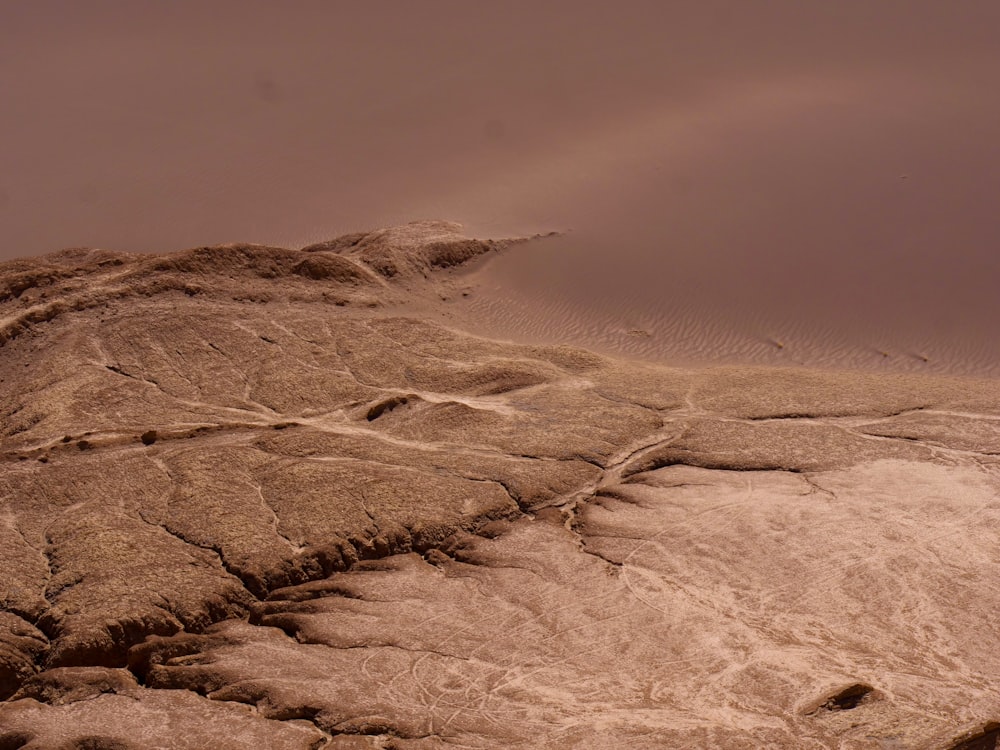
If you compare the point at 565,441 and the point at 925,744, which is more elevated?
the point at 565,441

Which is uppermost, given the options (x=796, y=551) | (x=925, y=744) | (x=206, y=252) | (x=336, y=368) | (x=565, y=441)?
(x=206, y=252)


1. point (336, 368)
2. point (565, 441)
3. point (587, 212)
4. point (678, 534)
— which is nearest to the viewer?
point (678, 534)

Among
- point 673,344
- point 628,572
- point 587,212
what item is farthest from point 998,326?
point 628,572

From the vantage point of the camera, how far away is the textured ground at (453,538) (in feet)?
22.9

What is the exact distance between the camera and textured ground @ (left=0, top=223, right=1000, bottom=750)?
22.9 ft

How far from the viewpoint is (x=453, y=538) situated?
8.64 m

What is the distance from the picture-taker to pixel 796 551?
8.71m

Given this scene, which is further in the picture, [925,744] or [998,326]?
[998,326]

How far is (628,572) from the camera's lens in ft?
27.5

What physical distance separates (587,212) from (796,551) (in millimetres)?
11128

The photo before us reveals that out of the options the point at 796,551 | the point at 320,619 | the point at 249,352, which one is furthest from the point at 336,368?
the point at 796,551

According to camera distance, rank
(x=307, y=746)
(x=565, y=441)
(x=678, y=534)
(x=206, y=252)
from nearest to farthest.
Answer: (x=307, y=746)
(x=678, y=534)
(x=565, y=441)
(x=206, y=252)

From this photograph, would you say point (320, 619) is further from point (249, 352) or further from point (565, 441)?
point (249, 352)

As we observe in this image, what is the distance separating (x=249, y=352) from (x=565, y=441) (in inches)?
144
